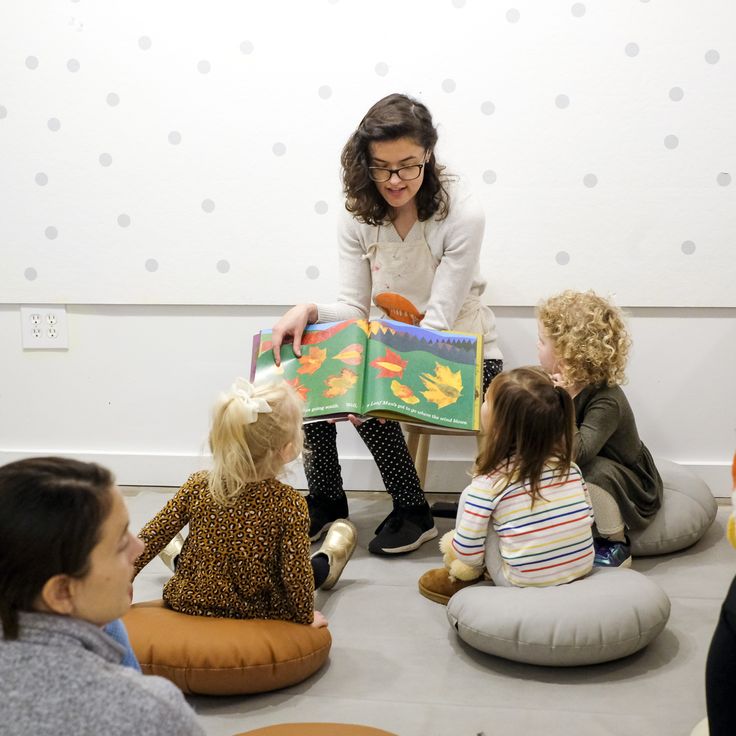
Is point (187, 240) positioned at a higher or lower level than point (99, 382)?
higher

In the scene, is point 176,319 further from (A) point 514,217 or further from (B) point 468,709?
(B) point 468,709

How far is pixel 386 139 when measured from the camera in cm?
207

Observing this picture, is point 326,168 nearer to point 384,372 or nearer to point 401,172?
point 401,172

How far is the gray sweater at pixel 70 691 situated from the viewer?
843 millimetres

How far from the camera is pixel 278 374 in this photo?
209 cm

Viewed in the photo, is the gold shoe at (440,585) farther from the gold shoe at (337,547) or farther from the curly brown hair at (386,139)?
the curly brown hair at (386,139)

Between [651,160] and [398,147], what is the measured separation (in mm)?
758

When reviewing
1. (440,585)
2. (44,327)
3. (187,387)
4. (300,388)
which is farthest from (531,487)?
(44,327)

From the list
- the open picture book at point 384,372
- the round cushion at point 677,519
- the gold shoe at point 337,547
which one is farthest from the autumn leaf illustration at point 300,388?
the round cushion at point 677,519

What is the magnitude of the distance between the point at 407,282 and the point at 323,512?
2.01ft

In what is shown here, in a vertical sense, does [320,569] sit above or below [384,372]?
below

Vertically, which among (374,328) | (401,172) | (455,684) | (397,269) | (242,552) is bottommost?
(455,684)

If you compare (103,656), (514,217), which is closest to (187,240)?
(514,217)

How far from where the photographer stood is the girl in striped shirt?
1.71 metres
